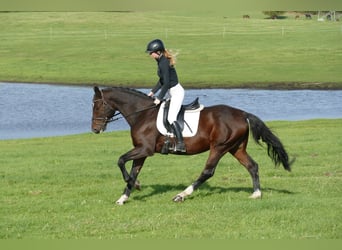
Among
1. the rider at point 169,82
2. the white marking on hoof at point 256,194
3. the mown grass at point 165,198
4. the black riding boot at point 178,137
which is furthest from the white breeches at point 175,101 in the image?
the white marking on hoof at point 256,194

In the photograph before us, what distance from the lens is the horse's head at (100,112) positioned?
11.5 meters

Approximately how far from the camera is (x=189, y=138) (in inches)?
439

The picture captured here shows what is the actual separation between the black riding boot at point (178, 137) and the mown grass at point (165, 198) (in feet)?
3.10

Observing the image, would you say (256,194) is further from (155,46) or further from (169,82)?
(155,46)

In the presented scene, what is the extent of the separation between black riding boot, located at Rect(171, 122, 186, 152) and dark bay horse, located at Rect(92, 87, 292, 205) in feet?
0.27

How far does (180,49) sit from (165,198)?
49.7m

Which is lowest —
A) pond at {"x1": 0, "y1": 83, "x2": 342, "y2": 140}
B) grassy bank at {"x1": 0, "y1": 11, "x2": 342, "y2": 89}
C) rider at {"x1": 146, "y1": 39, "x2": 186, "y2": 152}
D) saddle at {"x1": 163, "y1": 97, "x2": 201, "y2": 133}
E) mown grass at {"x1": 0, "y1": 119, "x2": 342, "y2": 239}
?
grassy bank at {"x1": 0, "y1": 11, "x2": 342, "y2": 89}

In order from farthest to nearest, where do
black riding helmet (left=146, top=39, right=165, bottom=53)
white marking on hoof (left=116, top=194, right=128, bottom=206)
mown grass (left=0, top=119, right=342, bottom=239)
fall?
white marking on hoof (left=116, top=194, right=128, bottom=206) → black riding helmet (left=146, top=39, right=165, bottom=53) → mown grass (left=0, top=119, right=342, bottom=239)

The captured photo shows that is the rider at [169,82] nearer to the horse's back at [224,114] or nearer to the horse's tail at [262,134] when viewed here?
the horse's back at [224,114]

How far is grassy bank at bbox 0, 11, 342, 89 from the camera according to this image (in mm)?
52781

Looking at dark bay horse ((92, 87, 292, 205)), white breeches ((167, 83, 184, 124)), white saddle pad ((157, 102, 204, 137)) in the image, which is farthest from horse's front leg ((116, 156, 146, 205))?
white breeches ((167, 83, 184, 124))

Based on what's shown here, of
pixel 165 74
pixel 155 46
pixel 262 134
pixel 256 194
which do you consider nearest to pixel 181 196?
pixel 256 194

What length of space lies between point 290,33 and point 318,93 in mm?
33408

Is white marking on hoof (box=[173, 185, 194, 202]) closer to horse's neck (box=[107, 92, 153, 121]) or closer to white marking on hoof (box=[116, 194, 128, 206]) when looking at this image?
white marking on hoof (box=[116, 194, 128, 206])
